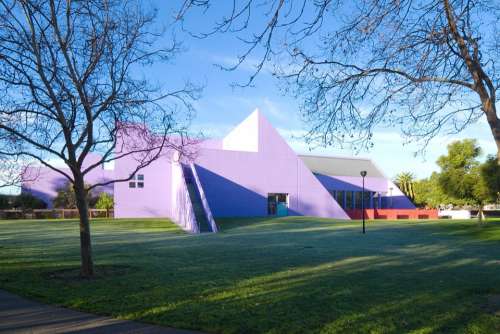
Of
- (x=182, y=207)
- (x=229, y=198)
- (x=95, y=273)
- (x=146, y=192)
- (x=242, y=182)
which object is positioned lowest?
(x=95, y=273)

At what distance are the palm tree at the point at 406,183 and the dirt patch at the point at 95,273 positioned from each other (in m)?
62.1

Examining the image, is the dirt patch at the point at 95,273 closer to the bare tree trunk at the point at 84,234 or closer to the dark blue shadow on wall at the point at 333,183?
the bare tree trunk at the point at 84,234

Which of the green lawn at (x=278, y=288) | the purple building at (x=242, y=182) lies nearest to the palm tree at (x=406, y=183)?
the purple building at (x=242, y=182)

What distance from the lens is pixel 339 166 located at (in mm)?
54438

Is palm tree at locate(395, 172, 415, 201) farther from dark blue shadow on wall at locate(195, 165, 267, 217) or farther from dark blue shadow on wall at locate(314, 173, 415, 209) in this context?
dark blue shadow on wall at locate(195, 165, 267, 217)

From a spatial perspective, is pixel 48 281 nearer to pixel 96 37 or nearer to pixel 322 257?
Result: pixel 96 37

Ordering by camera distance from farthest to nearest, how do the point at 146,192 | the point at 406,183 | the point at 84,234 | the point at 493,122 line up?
the point at 406,183 → the point at 146,192 → the point at 84,234 → the point at 493,122

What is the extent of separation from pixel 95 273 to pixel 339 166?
4659 centimetres

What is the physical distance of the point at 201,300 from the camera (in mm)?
7289

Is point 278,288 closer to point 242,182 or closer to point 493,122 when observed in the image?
point 493,122

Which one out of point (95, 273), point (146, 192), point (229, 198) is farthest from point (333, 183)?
point (95, 273)

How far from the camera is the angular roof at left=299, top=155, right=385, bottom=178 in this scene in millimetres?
52125

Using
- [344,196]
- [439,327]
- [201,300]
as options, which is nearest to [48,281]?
[201,300]

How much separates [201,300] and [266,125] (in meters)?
33.3
